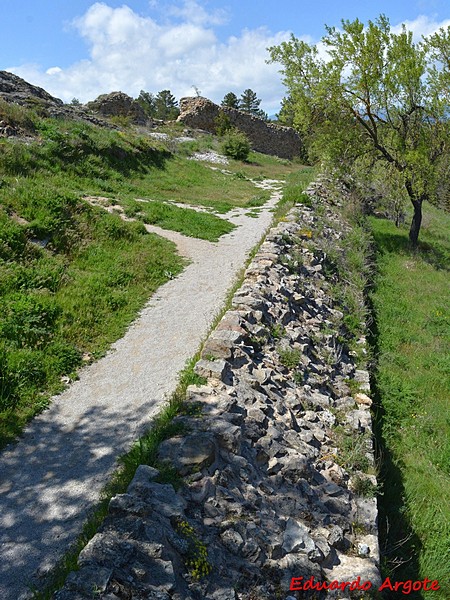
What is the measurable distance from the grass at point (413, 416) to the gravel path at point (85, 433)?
2.98 m

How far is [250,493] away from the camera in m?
4.07

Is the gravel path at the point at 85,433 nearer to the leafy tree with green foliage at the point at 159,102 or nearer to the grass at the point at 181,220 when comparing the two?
the grass at the point at 181,220

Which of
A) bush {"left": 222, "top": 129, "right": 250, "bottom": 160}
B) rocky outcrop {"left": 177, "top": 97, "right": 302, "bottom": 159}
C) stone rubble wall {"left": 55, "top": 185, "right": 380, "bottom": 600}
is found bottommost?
stone rubble wall {"left": 55, "top": 185, "right": 380, "bottom": 600}

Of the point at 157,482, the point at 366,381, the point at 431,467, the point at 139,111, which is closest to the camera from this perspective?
the point at 157,482

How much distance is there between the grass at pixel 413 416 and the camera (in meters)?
4.95

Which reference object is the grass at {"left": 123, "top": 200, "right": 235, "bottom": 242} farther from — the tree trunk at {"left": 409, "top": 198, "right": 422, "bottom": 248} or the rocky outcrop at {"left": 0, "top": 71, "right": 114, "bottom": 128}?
the tree trunk at {"left": 409, "top": 198, "right": 422, "bottom": 248}

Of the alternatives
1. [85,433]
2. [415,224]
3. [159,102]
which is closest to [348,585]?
[85,433]

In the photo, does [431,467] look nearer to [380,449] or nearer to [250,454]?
[380,449]

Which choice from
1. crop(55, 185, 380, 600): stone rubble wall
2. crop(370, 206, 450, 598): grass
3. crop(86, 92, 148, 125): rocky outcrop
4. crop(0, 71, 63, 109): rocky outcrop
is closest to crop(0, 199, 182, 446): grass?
crop(55, 185, 380, 600): stone rubble wall

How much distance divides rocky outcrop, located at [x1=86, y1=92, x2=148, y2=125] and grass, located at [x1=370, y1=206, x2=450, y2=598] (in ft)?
88.8

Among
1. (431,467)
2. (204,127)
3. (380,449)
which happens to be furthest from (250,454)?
(204,127)

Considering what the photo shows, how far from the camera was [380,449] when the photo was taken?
6320 mm

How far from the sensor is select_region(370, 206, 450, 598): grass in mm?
4949

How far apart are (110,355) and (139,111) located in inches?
1325
